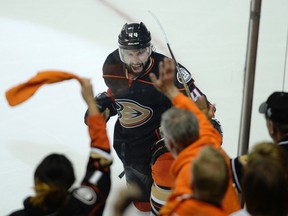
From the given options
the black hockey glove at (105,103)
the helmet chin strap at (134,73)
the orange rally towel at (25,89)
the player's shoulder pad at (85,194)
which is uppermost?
the orange rally towel at (25,89)

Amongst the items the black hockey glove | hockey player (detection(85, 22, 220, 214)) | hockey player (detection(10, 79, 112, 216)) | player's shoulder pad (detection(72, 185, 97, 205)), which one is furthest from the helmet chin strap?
player's shoulder pad (detection(72, 185, 97, 205))

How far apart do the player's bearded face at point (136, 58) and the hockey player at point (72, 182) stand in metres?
0.69

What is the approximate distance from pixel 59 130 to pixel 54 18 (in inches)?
65.9

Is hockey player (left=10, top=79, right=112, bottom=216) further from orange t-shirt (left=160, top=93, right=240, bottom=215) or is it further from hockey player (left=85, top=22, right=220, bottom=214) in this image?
hockey player (left=85, top=22, right=220, bottom=214)

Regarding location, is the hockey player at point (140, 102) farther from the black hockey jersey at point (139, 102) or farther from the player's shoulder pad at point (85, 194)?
the player's shoulder pad at point (85, 194)

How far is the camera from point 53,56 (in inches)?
138

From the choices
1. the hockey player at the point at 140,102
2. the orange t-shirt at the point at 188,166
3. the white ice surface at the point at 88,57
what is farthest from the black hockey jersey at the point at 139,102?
the orange t-shirt at the point at 188,166

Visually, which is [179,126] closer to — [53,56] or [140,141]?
[140,141]

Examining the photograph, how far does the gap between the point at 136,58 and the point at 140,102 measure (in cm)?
21

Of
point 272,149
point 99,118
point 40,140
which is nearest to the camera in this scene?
point 272,149

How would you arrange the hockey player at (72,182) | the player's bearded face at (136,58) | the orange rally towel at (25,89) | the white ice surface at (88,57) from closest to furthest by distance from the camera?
the hockey player at (72,182) → the orange rally towel at (25,89) → the player's bearded face at (136,58) → the white ice surface at (88,57)

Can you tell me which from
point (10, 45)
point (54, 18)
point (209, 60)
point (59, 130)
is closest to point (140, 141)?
point (59, 130)

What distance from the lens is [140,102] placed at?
2152mm

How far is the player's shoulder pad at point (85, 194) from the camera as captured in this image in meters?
1.28
